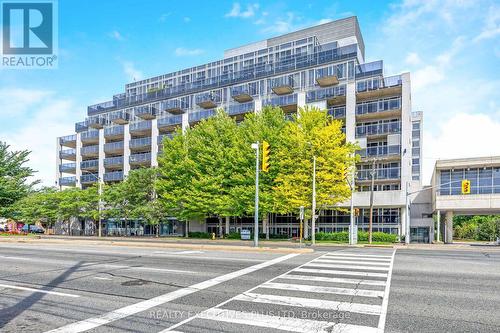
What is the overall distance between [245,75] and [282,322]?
2125 inches

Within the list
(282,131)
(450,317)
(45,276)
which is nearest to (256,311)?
(450,317)

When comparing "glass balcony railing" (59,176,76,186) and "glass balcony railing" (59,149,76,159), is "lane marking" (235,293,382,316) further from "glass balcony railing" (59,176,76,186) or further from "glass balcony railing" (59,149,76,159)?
"glass balcony railing" (59,149,76,159)

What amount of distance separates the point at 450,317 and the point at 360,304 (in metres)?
1.77

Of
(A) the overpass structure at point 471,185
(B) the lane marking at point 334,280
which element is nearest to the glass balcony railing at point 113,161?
(A) the overpass structure at point 471,185

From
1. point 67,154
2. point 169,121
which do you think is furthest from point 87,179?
point 169,121

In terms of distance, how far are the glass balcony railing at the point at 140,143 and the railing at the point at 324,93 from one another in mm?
28844

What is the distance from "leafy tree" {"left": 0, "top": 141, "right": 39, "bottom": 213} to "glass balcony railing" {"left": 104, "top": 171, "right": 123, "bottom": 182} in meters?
19.0

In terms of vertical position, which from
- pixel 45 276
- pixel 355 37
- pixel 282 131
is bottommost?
pixel 45 276

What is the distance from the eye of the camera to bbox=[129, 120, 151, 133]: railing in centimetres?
6347

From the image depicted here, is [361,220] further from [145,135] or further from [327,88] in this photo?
[145,135]

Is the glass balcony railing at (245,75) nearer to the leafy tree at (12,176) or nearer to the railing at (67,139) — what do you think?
the railing at (67,139)

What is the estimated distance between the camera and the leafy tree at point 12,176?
1651 inches

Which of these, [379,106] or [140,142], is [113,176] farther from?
[379,106]

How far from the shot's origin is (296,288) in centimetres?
988
